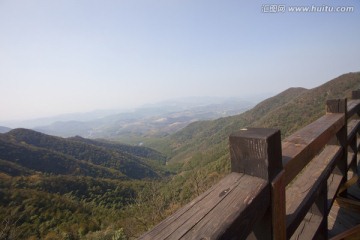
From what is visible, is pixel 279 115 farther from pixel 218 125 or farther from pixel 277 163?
pixel 218 125

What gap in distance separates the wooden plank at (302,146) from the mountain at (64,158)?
2837 inches

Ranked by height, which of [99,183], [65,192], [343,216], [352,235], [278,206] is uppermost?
[278,206]

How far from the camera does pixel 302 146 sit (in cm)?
128

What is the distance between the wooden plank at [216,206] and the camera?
2.18 ft

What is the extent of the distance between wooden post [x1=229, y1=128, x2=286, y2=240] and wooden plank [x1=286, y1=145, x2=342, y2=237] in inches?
12.6

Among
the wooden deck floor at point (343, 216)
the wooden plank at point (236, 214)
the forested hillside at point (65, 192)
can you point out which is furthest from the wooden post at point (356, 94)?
the forested hillside at point (65, 192)

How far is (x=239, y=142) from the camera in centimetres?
88

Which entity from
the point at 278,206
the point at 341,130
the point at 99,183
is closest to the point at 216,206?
the point at 278,206

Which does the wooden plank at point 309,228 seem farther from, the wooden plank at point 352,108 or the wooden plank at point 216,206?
the wooden plank at point 352,108

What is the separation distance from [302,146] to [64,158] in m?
81.7

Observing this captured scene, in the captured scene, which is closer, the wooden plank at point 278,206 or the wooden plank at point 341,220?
the wooden plank at point 278,206

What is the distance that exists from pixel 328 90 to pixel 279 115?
16769mm

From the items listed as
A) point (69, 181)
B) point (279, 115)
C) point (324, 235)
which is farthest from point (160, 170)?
point (324, 235)

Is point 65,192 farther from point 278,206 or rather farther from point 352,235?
point 278,206
